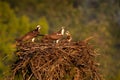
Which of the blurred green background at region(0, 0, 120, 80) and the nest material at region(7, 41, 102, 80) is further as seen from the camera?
the blurred green background at region(0, 0, 120, 80)

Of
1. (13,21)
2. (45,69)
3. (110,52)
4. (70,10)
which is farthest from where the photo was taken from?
(70,10)

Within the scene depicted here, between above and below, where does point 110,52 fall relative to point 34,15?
below

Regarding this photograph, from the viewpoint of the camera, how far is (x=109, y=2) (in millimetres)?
36500

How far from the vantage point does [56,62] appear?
32.7ft

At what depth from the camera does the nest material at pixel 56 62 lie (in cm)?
998

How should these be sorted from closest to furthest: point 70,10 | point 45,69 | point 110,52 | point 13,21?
point 45,69 < point 13,21 < point 110,52 < point 70,10

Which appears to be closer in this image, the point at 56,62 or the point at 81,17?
the point at 56,62

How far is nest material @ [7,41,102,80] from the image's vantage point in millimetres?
9977

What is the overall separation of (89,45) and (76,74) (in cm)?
58

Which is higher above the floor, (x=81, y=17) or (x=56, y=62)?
(x=81, y=17)

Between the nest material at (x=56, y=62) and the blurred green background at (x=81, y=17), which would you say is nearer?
the nest material at (x=56, y=62)

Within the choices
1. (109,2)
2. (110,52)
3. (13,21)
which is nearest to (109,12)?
(109,2)

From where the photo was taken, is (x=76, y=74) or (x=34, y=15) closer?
(x=76, y=74)

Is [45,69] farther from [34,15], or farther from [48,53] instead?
[34,15]
